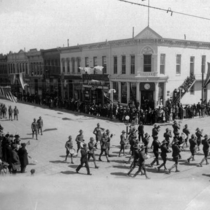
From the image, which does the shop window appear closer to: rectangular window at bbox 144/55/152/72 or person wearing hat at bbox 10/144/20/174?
rectangular window at bbox 144/55/152/72

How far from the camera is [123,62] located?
30.8 metres

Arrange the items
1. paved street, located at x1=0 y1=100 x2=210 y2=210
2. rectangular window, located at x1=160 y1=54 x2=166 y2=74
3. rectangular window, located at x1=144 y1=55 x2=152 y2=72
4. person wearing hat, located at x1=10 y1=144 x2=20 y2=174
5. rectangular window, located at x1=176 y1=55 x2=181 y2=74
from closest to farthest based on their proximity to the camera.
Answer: paved street, located at x1=0 y1=100 x2=210 y2=210, person wearing hat, located at x1=10 y1=144 x2=20 y2=174, rectangular window, located at x1=144 y1=55 x2=152 y2=72, rectangular window, located at x1=160 y1=54 x2=166 y2=74, rectangular window, located at x1=176 y1=55 x2=181 y2=74

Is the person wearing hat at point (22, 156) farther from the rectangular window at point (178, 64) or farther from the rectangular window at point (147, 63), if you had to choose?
the rectangular window at point (178, 64)

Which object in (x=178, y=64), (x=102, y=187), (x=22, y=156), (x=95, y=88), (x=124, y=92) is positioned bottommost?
(x=102, y=187)

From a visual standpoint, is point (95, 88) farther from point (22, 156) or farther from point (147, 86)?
point (22, 156)

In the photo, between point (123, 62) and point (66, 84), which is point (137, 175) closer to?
point (123, 62)

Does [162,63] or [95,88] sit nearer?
[162,63]

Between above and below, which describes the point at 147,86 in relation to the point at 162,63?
below

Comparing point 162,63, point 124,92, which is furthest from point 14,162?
point 162,63

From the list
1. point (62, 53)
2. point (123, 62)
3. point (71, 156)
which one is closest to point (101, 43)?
point (123, 62)

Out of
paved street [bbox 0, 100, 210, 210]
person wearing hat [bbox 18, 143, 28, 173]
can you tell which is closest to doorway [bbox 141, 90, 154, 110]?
paved street [bbox 0, 100, 210, 210]

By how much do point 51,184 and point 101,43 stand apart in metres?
24.2

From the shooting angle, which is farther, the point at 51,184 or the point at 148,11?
the point at 148,11

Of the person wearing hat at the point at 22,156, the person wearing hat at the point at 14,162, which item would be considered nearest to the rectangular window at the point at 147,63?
the person wearing hat at the point at 22,156
